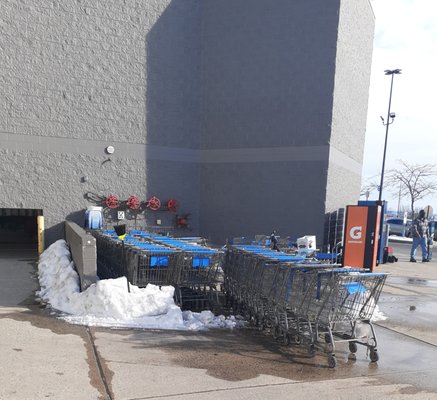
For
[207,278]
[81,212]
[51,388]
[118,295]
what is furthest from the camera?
[81,212]

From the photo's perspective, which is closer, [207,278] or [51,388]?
[51,388]

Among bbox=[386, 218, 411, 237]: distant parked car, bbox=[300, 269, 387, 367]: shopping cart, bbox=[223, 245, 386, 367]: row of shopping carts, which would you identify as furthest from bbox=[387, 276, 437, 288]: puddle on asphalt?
bbox=[386, 218, 411, 237]: distant parked car

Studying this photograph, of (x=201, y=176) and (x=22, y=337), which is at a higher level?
(x=201, y=176)

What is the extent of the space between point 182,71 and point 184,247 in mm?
8924

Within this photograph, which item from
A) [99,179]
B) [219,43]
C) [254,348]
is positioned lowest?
[254,348]

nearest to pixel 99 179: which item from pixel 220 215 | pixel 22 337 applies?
pixel 220 215

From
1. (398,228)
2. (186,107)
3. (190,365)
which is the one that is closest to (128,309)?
(190,365)

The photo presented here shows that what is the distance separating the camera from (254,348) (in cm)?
584

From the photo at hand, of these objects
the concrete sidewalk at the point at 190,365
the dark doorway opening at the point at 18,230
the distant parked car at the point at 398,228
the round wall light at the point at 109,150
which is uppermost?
the round wall light at the point at 109,150

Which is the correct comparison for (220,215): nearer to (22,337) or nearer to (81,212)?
(81,212)

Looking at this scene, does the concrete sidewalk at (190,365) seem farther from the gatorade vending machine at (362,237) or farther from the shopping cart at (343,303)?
the gatorade vending machine at (362,237)

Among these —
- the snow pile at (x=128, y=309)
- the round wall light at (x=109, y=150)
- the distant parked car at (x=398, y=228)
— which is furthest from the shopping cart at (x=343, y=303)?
the distant parked car at (x=398, y=228)

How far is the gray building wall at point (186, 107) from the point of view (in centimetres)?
1330

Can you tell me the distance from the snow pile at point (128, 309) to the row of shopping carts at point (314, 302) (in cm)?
83
